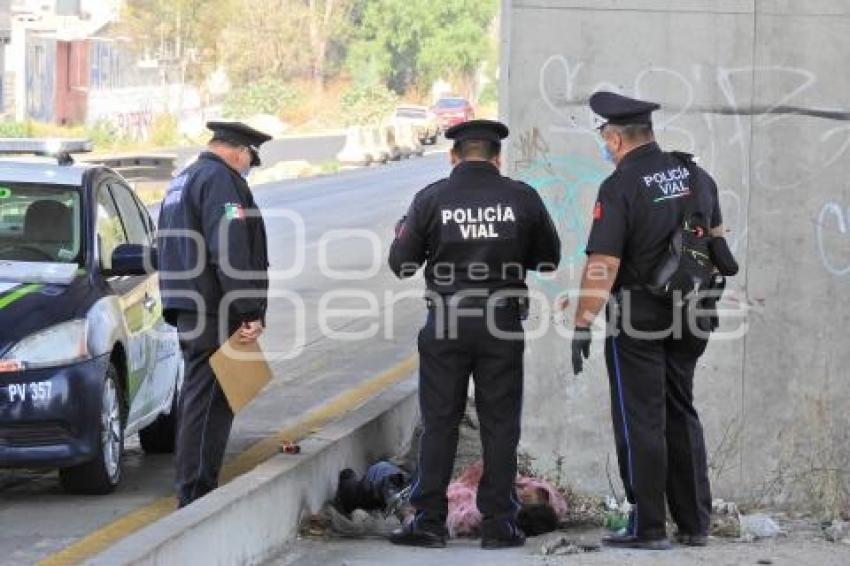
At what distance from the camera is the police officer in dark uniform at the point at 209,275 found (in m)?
7.28

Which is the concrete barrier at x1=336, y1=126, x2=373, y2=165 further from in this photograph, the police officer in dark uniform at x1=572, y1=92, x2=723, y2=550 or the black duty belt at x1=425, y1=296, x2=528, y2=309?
the police officer in dark uniform at x1=572, y1=92, x2=723, y2=550

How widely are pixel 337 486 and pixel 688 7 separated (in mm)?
2752

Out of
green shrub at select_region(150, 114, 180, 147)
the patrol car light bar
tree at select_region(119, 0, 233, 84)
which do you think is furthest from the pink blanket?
tree at select_region(119, 0, 233, 84)

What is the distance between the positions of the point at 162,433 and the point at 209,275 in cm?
269

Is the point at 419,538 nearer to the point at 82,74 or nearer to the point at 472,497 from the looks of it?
the point at 472,497

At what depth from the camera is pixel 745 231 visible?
8031 millimetres

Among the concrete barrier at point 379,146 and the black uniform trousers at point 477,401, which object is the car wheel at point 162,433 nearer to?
the black uniform trousers at point 477,401

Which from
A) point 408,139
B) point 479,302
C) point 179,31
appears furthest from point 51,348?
point 179,31

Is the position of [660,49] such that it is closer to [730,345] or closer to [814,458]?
[730,345]

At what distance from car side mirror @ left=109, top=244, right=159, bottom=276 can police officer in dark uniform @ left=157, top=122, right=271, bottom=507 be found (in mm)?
1048

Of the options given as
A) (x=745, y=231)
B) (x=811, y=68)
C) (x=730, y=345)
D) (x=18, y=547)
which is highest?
(x=811, y=68)

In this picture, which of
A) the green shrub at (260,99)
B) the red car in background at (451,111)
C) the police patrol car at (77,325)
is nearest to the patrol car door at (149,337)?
the police patrol car at (77,325)

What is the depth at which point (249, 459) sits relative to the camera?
9242 millimetres

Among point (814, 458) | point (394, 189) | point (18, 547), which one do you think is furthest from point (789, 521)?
point (394, 189)
